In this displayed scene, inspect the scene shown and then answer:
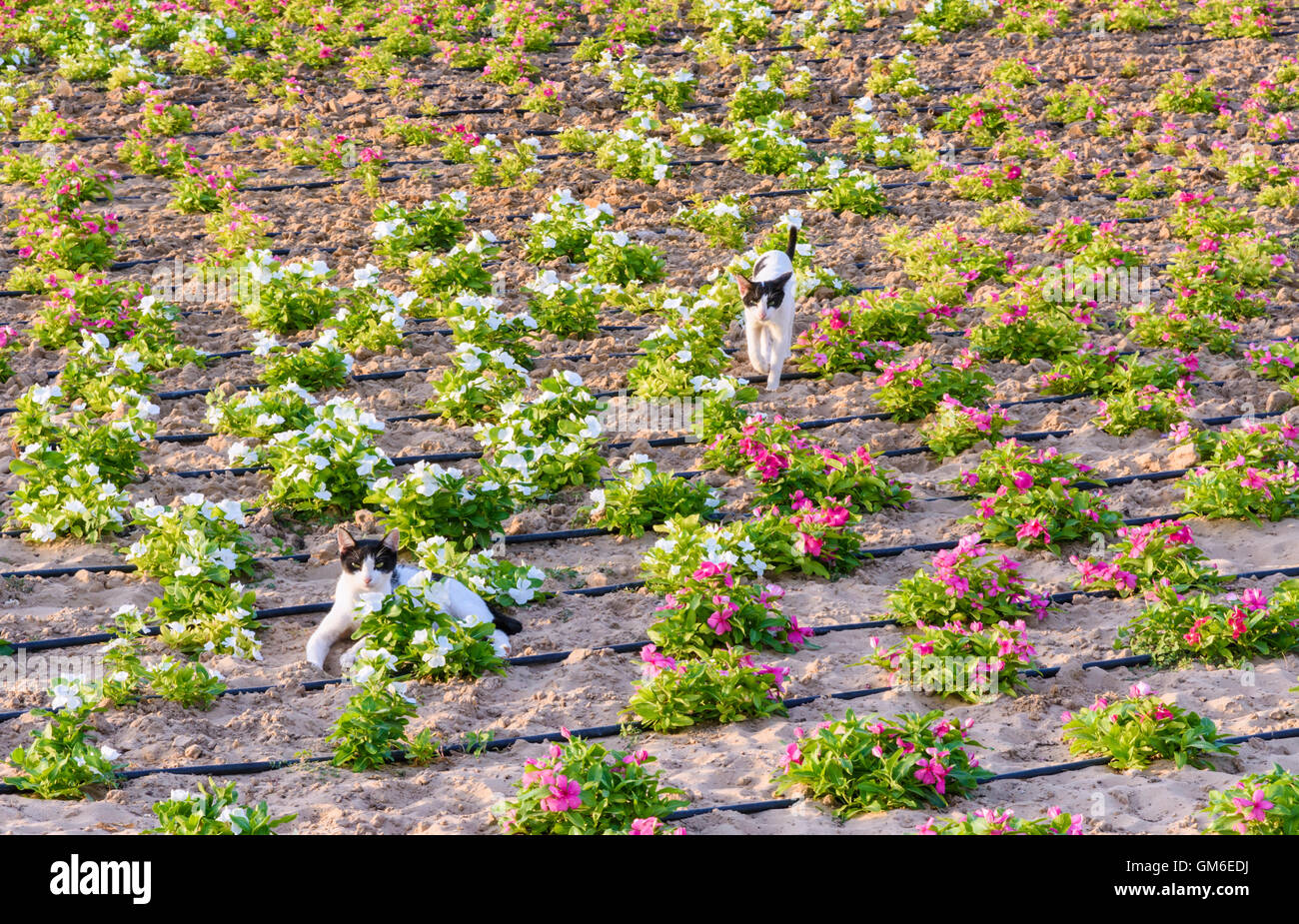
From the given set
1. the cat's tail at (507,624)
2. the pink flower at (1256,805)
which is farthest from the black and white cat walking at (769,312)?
the pink flower at (1256,805)

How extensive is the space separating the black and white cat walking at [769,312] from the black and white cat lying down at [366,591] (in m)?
3.04

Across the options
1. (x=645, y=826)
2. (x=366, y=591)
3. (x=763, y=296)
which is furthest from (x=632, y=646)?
(x=763, y=296)

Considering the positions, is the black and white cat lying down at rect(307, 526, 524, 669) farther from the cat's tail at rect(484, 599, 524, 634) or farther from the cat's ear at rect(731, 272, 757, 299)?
the cat's ear at rect(731, 272, 757, 299)

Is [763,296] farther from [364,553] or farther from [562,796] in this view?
[562,796]

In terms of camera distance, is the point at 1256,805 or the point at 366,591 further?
the point at 366,591

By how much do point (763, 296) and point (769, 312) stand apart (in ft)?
0.38

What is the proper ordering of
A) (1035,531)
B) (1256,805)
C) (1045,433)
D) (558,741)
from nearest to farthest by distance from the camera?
(1256,805), (558,741), (1035,531), (1045,433)

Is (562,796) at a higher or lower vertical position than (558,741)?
higher

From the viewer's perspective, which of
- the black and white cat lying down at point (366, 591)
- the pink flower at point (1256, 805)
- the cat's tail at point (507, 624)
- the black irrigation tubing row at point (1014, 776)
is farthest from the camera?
the cat's tail at point (507, 624)

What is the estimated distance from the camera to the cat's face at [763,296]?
8.30 meters

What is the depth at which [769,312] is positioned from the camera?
835 centimetres

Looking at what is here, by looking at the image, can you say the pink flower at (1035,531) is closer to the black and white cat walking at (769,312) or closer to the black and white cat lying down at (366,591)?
the black and white cat walking at (769,312)

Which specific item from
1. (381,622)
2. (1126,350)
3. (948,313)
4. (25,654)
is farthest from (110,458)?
(1126,350)

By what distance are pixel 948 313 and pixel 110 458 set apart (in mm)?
5479
